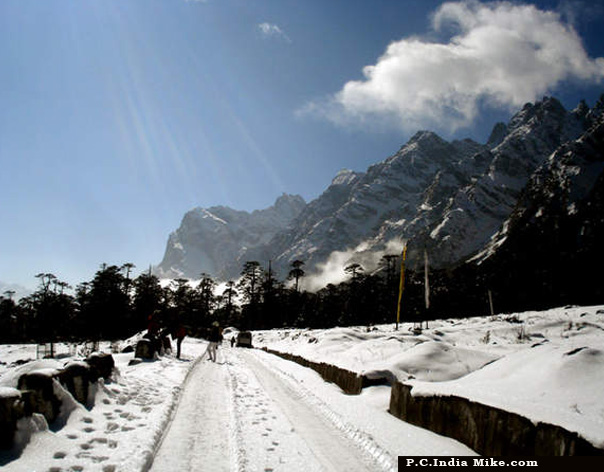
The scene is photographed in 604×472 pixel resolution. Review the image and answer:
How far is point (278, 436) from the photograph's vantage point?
17.4 ft

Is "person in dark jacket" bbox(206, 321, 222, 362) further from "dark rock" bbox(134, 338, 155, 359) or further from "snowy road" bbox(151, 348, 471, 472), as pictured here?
"snowy road" bbox(151, 348, 471, 472)

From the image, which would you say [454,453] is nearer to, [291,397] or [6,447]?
[291,397]

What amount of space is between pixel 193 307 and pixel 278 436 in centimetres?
7093

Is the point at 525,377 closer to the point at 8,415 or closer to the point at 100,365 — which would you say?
the point at 8,415

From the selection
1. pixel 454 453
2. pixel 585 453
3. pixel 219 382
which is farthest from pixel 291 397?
pixel 585 453

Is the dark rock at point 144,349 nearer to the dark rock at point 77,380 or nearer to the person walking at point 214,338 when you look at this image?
the person walking at point 214,338

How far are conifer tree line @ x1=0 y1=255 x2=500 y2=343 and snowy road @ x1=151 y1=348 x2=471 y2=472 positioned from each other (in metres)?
38.9

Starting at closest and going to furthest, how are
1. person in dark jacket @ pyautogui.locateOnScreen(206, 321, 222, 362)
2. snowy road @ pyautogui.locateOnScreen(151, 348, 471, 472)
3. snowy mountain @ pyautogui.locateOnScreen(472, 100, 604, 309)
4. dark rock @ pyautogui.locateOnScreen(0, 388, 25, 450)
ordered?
dark rock @ pyautogui.locateOnScreen(0, 388, 25, 450)
snowy road @ pyautogui.locateOnScreen(151, 348, 471, 472)
person in dark jacket @ pyautogui.locateOnScreen(206, 321, 222, 362)
snowy mountain @ pyautogui.locateOnScreen(472, 100, 604, 309)

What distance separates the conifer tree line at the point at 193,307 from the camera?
53.1m

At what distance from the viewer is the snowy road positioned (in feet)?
14.2

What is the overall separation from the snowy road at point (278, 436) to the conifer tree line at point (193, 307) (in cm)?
3885

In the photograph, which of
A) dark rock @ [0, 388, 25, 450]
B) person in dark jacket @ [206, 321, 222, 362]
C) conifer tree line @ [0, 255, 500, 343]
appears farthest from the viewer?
conifer tree line @ [0, 255, 500, 343]

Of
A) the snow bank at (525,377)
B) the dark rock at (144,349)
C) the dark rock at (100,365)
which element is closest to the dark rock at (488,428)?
the snow bank at (525,377)

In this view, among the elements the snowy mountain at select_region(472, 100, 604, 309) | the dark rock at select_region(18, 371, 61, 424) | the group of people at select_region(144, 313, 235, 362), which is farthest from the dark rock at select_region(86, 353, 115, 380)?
the snowy mountain at select_region(472, 100, 604, 309)
